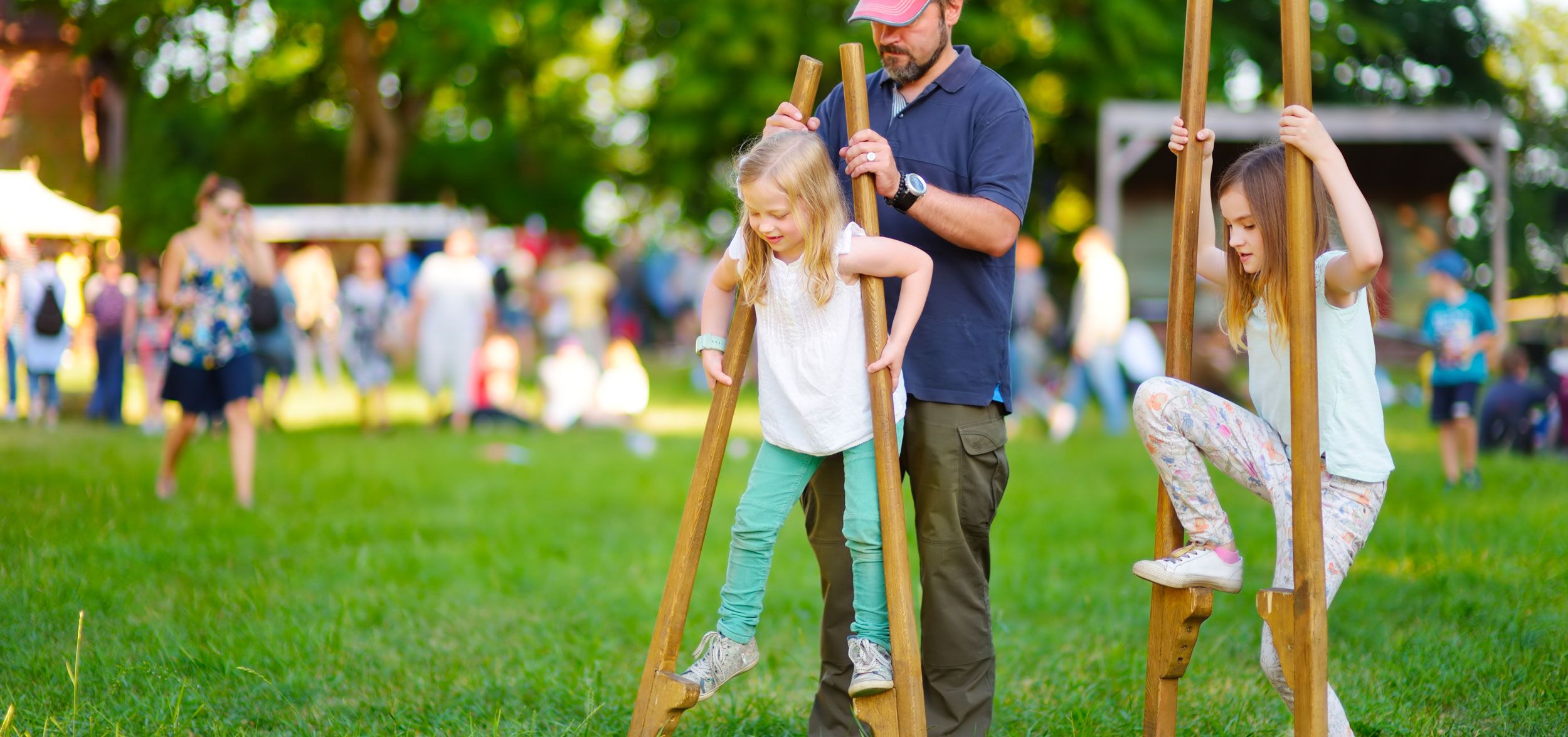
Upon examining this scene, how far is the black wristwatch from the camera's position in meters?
3.34

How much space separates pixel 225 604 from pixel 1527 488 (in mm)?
7296

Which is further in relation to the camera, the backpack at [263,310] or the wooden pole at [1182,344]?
the backpack at [263,310]

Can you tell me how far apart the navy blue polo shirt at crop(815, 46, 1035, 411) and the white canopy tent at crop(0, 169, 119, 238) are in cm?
572

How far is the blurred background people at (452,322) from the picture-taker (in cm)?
1371

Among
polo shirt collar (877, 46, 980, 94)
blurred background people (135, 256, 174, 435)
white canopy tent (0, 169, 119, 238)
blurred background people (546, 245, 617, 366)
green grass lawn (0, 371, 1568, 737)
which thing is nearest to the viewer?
polo shirt collar (877, 46, 980, 94)

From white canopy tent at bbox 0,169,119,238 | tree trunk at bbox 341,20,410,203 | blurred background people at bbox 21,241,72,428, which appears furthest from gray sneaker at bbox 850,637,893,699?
tree trunk at bbox 341,20,410,203

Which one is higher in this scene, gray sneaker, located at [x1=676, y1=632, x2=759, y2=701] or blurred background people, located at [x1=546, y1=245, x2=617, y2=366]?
blurred background people, located at [x1=546, y1=245, x2=617, y2=366]

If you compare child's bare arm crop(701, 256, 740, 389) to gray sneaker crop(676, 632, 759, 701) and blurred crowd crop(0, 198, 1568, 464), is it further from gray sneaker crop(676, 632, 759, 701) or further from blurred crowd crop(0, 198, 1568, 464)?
blurred crowd crop(0, 198, 1568, 464)

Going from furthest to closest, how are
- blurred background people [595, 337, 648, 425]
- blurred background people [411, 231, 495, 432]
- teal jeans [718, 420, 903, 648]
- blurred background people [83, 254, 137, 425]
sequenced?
blurred background people [595, 337, 648, 425], blurred background people [411, 231, 495, 432], blurred background people [83, 254, 137, 425], teal jeans [718, 420, 903, 648]

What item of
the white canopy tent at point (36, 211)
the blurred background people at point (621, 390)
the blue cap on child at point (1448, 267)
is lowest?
the blurred background people at point (621, 390)

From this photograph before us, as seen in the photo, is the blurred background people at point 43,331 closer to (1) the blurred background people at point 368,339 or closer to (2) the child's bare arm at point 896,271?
(1) the blurred background people at point 368,339

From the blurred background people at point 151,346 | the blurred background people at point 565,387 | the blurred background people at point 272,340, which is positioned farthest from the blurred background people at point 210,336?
the blurred background people at point 565,387

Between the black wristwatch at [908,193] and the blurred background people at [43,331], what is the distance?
11.8m

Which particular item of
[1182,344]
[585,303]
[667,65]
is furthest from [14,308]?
[1182,344]
